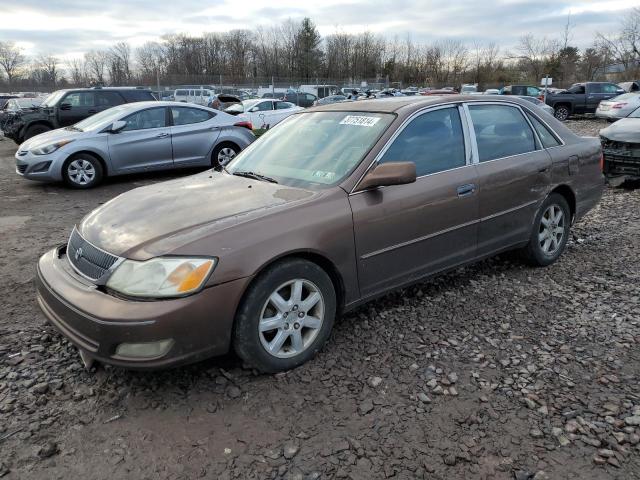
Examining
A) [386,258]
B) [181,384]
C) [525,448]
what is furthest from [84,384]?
[525,448]

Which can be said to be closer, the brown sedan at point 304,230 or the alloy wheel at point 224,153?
the brown sedan at point 304,230

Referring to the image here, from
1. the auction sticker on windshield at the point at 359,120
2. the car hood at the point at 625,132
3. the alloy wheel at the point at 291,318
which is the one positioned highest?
the auction sticker on windshield at the point at 359,120

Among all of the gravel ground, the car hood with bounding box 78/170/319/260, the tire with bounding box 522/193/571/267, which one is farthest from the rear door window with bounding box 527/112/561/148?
the car hood with bounding box 78/170/319/260

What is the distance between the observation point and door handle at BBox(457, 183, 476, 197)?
3.74 meters

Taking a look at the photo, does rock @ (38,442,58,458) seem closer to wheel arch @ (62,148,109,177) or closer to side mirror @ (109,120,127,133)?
wheel arch @ (62,148,109,177)

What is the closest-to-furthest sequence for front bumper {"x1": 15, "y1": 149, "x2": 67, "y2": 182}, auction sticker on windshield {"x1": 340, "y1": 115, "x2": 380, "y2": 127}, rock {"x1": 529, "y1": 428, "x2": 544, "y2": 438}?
rock {"x1": 529, "y1": 428, "x2": 544, "y2": 438} < auction sticker on windshield {"x1": 340, "y1": 115, "x2": 380, "y2": 127} < front bumper {"x1": 15, "y1": 149, "x2": 67, "y2": 182}

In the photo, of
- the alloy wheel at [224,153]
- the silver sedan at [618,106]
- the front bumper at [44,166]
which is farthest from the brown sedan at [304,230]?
the silver sedan at [618,106]

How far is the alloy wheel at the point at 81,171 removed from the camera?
8562 millimetres

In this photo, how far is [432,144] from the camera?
3740mm

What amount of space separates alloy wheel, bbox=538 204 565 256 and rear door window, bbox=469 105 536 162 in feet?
2.16

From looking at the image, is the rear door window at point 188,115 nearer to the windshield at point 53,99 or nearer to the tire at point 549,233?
the windshield at point 53,99

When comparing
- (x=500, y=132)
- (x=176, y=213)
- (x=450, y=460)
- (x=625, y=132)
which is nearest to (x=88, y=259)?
(x=176, y=213)

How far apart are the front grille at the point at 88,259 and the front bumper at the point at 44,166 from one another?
605cm

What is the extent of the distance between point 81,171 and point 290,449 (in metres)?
7.75
